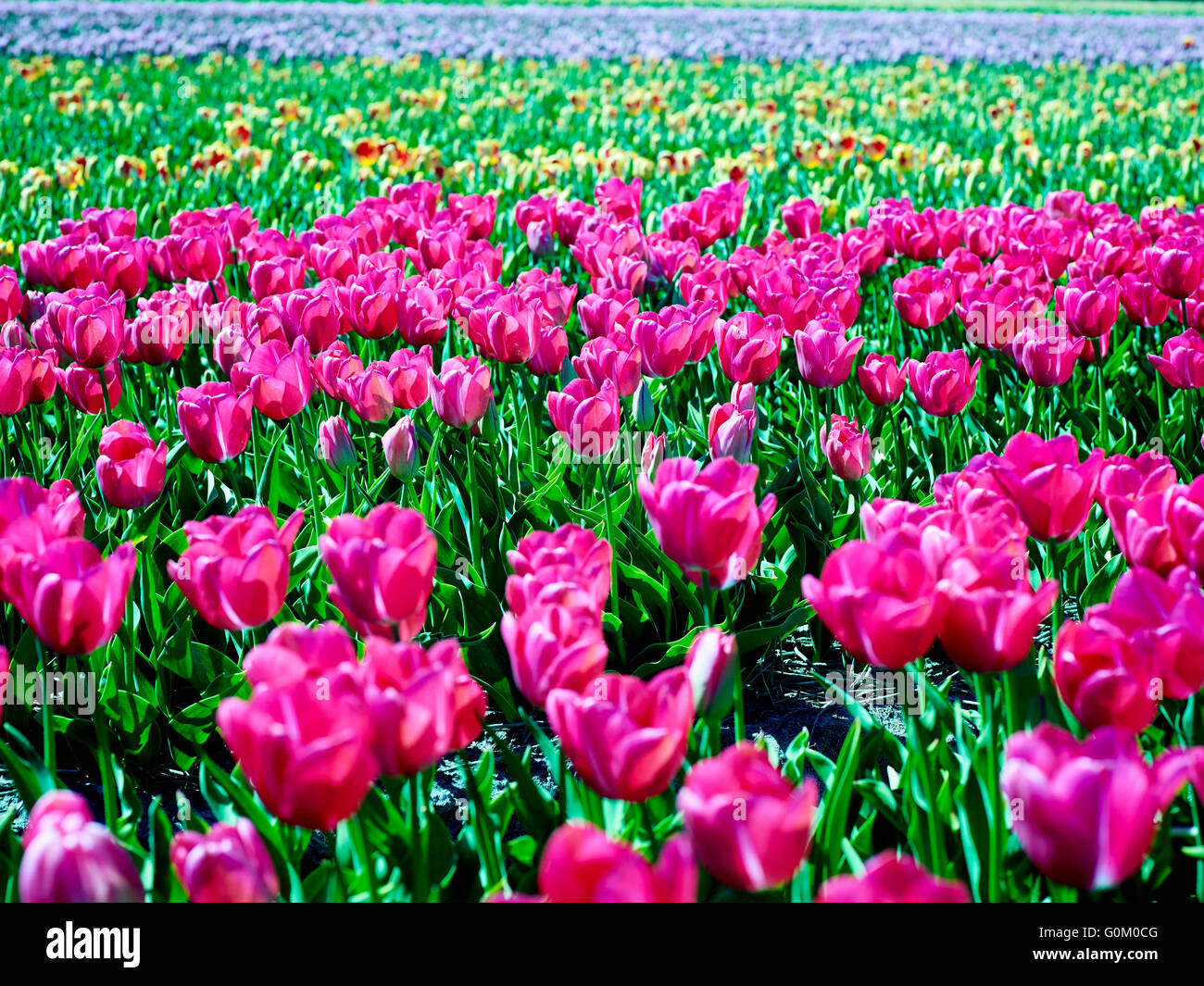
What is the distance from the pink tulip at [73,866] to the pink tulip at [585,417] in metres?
1.24

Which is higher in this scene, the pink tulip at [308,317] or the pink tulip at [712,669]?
the pink tulip at [308,317]

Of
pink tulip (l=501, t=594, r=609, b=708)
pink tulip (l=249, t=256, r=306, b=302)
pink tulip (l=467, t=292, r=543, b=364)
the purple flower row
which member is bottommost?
pink tulip (l=501, t=594, r=609, b=708)

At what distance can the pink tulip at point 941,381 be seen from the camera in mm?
2193

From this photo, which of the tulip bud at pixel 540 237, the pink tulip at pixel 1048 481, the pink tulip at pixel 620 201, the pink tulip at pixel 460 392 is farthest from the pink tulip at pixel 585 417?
the pink tulip at pixel 620 201

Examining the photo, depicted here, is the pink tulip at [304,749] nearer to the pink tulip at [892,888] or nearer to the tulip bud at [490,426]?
the pink tulip at [892,888]

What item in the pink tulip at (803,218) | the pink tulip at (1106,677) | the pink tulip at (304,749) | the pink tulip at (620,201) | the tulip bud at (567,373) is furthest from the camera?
the pink tulip at (620,201)

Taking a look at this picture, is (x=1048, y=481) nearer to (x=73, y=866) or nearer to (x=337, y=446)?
(x=73, y=866)

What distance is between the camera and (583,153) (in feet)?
21.4

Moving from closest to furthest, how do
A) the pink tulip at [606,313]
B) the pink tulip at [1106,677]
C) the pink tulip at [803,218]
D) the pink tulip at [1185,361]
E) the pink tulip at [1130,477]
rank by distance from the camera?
the pink tulip at [1106,677] → the pink tulip at [1130,477] → the pink tulip at [1185,361] → the pink tulip at [606,313] → the pink tulip at [803,218]

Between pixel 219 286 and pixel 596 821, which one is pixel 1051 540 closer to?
pixel 596 821

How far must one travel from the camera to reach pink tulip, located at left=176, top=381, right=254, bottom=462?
1938 millimetres

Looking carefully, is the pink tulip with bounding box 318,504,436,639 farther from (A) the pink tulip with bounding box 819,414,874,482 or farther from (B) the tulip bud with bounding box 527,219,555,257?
(B) the tulip bud with bounding box 527,219,555,257

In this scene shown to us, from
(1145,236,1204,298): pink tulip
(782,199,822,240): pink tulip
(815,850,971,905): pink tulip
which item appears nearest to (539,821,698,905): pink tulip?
(815,850,971,905): pink tulip

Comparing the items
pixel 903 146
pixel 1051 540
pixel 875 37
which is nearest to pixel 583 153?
pixel 903 146
